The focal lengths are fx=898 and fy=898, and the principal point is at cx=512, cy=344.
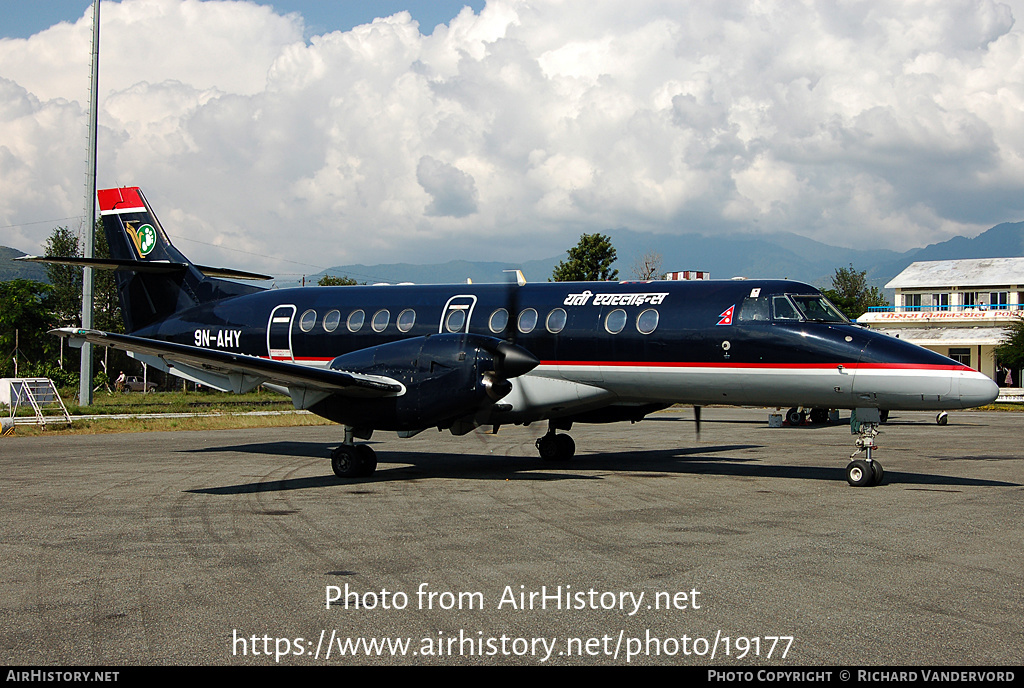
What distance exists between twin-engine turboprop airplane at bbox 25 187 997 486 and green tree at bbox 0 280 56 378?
53832 mm

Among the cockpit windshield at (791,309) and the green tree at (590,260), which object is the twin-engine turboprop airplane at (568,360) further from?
the green tree at (590,260)

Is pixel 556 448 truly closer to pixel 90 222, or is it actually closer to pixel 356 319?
pixel 356 319

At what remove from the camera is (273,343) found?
2011cm

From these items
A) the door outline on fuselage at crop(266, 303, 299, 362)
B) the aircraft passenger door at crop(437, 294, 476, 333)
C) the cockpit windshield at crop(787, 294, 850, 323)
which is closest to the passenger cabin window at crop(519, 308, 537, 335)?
the aircraft passenger door at crop(437, 294, 476, 333)

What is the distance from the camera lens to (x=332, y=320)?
19.5m

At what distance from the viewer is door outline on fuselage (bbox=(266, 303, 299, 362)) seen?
19.9 metres

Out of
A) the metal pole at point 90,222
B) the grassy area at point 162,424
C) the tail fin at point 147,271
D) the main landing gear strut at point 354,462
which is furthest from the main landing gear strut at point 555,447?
the metal pole at point 90,222

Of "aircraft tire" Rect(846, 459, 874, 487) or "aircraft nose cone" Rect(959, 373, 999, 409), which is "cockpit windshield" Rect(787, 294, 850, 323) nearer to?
"aircraft nose cone" Rect(959, 373, 999, 409)

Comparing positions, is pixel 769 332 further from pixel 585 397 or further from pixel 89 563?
pixel 89 563

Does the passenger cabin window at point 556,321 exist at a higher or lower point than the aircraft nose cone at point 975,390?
higher

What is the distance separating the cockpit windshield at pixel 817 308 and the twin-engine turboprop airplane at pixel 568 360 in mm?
21

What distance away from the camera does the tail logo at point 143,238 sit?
23141 mm

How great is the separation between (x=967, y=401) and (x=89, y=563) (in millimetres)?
12045
